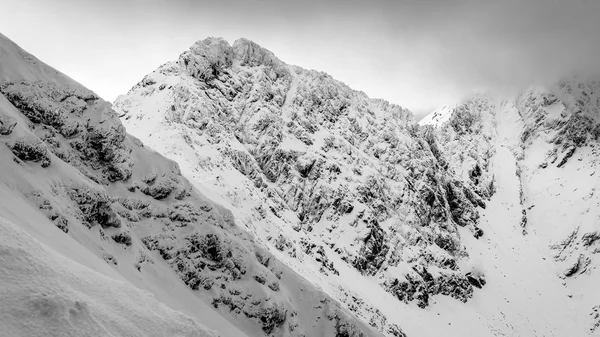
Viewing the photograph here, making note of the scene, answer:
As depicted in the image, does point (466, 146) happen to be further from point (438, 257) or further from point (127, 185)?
point (127, 185)

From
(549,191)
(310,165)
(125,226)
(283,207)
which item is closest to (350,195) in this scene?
(310,165)

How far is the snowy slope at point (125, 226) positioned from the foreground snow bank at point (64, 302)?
2.0 inches

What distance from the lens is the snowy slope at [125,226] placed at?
45.0ft

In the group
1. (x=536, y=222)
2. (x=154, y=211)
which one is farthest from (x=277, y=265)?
(x=536, y=222)

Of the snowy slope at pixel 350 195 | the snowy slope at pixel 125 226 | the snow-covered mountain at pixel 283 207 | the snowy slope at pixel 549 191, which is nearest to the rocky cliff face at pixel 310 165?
the snowy slope at pixel 350 195

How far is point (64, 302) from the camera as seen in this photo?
7625 millimetres

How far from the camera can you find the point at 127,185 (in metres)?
26.0

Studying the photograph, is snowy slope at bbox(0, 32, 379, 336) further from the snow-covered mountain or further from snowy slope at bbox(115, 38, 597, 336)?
snowy slope at bbox(115, 38, 597, 336)

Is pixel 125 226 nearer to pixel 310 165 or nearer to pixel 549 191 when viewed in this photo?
pixel 310 165

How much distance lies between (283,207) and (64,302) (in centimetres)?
5865

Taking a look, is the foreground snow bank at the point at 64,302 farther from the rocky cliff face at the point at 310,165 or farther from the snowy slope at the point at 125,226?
the rocky cliff face at the point at 310,165

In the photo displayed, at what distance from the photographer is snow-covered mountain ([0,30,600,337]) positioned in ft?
53.6

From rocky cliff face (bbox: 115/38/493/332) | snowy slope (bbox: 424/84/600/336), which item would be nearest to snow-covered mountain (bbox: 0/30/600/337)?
rocky cliff face (bbox: 115/38/493/332)

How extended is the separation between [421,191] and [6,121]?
78.4 m
